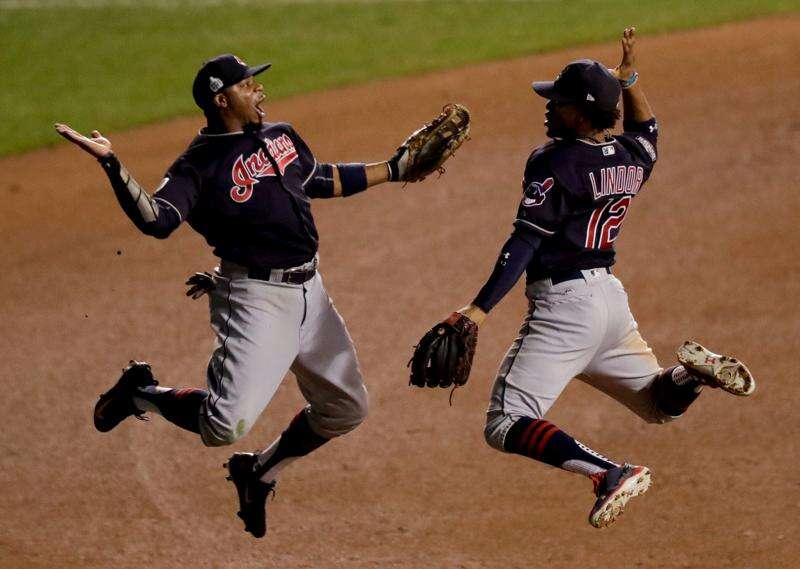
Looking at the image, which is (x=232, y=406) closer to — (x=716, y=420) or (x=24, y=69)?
(x=716, y=420)

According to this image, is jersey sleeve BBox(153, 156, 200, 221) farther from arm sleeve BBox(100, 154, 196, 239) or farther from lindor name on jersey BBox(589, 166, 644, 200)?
lindor name on jersey BBox(589, 166, 644, 200)

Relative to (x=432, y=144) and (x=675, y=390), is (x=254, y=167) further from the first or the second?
(x=675, y=390)

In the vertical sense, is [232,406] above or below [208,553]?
above

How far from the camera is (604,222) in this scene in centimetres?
518

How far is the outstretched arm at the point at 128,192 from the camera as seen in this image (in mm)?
4840

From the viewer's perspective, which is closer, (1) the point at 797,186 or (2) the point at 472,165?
(1) the point at 797,186

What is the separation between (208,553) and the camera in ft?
19.7

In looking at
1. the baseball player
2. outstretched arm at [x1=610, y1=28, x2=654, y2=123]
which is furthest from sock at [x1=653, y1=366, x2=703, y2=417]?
outstretched arm at [x1=610, y1=28, x2=654, y2=123]

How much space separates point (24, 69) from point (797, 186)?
1001cm

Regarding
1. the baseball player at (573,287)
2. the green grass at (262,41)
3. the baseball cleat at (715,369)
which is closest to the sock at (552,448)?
the baseball player at (573,287)

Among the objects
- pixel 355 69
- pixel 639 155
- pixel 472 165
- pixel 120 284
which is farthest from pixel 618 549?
pixel 355 69

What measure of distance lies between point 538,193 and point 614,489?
1245 millimetres

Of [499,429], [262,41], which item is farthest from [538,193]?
[262,41]

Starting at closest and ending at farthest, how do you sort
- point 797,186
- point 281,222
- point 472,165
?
point 281,222, point 797,186, point 472,165
